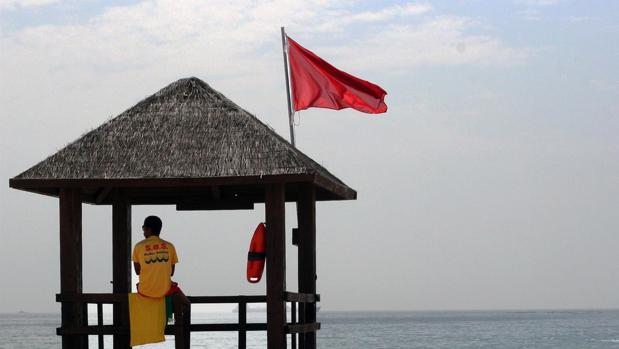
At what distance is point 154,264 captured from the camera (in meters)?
14.7

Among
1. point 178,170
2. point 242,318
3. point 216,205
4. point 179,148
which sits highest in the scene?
point 179,148

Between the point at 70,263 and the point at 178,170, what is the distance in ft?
5.72

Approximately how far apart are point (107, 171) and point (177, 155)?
86 centimetres

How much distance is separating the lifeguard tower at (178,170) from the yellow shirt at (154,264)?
0.36 meters

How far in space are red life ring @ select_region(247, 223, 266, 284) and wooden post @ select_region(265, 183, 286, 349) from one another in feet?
1.51

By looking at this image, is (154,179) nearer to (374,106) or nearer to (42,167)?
(42,167)

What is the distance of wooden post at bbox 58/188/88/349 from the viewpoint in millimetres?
15055

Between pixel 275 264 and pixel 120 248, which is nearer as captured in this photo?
pixel 275 264

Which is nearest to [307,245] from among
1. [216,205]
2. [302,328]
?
[302,328]

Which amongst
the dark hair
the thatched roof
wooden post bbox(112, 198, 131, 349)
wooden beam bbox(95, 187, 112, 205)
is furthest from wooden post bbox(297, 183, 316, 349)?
wooden beam bbox(95, 187, 112, 205)

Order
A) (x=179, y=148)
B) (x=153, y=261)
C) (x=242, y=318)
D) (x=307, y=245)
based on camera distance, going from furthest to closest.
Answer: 1. (x=307, y=245)
2. (x=242, y=318)
3. (x=179, y=148)
4. (x=153, y=261)

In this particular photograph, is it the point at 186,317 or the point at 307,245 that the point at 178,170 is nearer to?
the point at 186,317

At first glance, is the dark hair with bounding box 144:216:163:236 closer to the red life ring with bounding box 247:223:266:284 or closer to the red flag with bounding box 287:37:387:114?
the red life ring with bounding box 247:223:266:284

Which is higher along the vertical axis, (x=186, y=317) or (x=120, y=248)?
(x=120, y=248)
